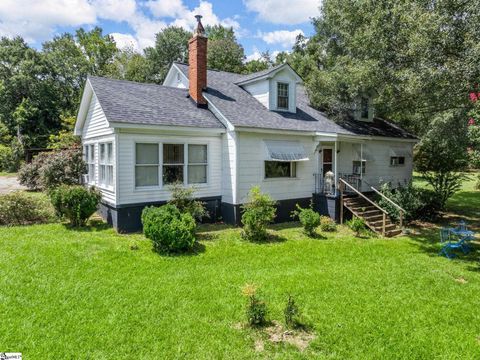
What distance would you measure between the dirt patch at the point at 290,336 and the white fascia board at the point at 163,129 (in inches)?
318

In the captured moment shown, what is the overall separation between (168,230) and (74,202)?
4.57 metres

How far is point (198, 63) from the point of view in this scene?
1408 cm

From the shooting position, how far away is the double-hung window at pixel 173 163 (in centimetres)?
1195

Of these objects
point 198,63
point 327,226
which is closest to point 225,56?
point 198,63

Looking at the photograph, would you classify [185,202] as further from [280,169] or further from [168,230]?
[280,169]

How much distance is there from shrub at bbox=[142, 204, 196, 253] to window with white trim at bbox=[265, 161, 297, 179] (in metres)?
5.26

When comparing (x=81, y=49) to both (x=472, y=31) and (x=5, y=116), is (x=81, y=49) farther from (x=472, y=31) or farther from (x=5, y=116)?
(x=472, y=31)

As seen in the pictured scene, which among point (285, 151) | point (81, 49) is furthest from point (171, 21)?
point (285, 151)

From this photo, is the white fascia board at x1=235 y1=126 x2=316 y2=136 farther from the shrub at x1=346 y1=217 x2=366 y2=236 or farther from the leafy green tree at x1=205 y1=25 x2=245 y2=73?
the leafy green tree at x1=205 y1=25 x2=245 y2=73

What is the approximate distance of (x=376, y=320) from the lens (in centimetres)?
544

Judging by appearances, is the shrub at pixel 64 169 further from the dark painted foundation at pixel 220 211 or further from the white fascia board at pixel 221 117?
the white fascia board at pixel 221 117

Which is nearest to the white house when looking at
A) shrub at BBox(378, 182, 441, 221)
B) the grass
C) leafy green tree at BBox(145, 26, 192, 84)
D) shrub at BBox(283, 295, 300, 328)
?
shrub at BBox(378, 182, 441, 221)

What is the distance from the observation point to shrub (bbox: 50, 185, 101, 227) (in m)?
11.0

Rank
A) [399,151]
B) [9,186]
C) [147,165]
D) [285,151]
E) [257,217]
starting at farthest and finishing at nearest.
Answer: [9,186]
[399,151]
[285,151]
[147,165]
[257,217]
